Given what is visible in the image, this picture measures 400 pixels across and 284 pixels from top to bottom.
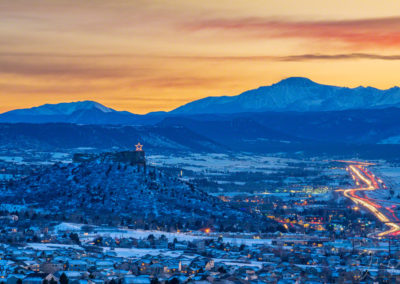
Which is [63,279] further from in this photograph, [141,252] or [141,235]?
[141,235]

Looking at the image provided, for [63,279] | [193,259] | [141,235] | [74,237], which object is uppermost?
[141,235]

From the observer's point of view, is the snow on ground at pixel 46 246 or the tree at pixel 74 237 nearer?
the snow on ground at pixel 46 246

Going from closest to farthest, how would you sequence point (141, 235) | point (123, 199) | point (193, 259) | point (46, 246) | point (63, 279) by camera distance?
point (63, 279) < point (193, 259) < point (46, 246) < point (141, 235) < point (123, 199)

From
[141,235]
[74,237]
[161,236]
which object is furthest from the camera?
[141,235]

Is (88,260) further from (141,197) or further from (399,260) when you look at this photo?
(141,197)

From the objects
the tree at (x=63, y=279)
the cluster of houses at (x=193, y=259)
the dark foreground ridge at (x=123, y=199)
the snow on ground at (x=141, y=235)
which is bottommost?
the tree at (x=63, y=279)

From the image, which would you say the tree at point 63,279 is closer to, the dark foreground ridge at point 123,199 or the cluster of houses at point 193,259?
the cluster of houses at point 193,259

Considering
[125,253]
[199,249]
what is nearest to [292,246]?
[199,249]

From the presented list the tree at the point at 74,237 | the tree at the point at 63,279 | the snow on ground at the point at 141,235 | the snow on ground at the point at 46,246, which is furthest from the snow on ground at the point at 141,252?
the tree at the point at 63,279

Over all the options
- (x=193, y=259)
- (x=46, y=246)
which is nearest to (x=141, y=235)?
(x=46, y=246)

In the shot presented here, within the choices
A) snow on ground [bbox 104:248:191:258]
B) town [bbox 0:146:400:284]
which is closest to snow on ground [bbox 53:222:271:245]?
town [bbox 0:146:400:284]

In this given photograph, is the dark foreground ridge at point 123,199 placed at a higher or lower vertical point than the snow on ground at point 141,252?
higher
